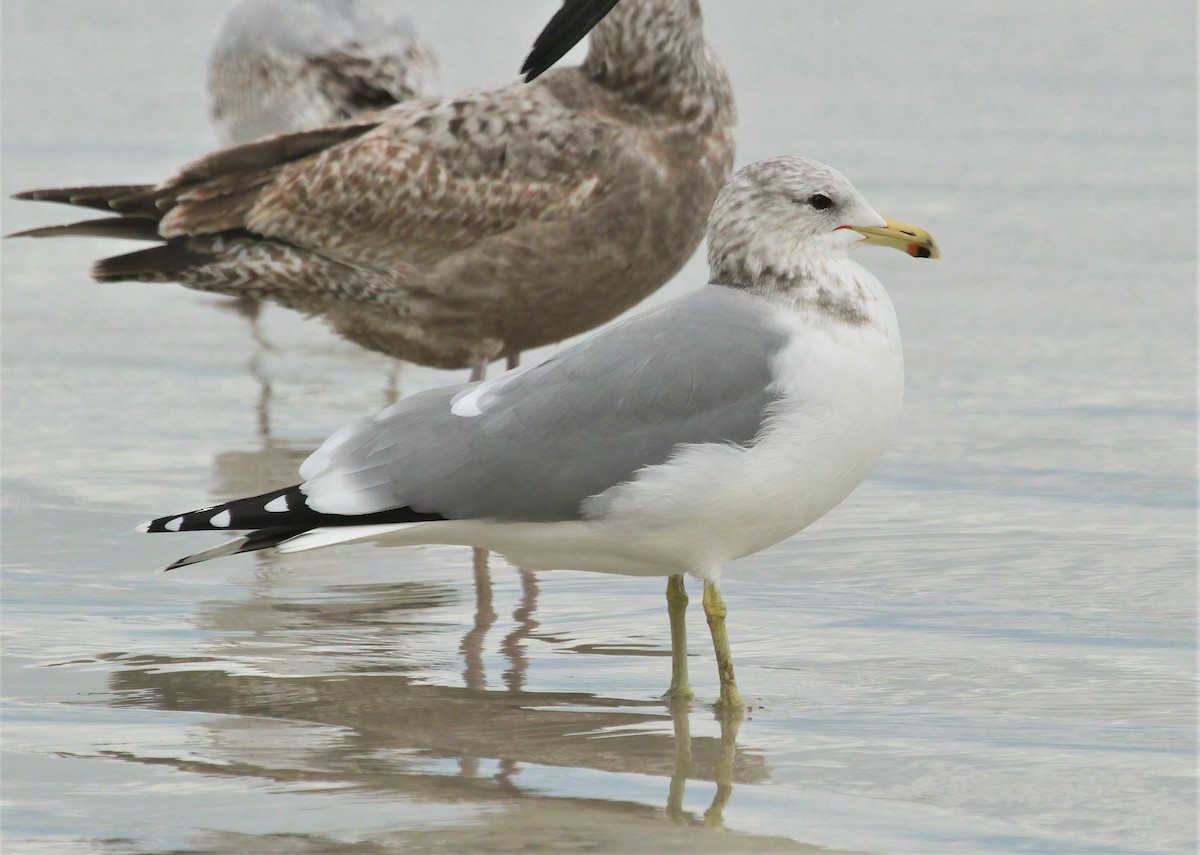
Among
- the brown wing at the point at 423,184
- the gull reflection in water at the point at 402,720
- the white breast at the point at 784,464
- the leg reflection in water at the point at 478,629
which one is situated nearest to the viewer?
the gull reflection in water at the point at 402,720

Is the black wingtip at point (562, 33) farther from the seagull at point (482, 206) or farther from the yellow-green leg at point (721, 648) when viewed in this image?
the yellow-green leg at point (721, 648)

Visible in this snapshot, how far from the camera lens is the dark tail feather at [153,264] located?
726 cm

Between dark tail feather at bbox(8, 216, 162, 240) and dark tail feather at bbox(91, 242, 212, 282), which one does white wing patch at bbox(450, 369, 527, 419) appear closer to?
dark tail feather at bbox(91, 242, 212, 282)

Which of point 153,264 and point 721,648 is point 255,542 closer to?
point 721,648

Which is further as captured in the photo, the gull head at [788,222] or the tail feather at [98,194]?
the tail feather at [98,194]

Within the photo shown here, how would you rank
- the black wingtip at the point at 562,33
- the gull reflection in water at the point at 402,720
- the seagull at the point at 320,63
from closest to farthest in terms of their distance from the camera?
the gull reflection in water at the point at 402,720
the black wingtip at the point at 562,33
the seagull at the point at 320,63

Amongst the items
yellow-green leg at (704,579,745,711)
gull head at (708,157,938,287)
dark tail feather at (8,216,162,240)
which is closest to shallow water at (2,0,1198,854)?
yellow-green leg at (704,579,745,711)

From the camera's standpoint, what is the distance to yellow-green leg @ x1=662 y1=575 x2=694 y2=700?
4.94 metres

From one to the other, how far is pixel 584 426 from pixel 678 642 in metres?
0.59

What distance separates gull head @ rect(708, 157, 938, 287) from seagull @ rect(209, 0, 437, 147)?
4.16 m

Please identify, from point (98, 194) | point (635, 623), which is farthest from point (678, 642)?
point (98, 194)

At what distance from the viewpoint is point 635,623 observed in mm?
5598

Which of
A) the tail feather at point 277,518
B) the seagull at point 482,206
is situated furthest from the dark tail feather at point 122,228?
the tail feather at point 277,518

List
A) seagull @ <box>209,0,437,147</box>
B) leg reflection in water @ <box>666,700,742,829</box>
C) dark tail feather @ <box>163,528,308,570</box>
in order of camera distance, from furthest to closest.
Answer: seagull @ <box>209,0,437,147</box> → dark tail feather @ <box>163,528,308,570</box> → leg reflection in water @ <box>666,700,742,829</box>
